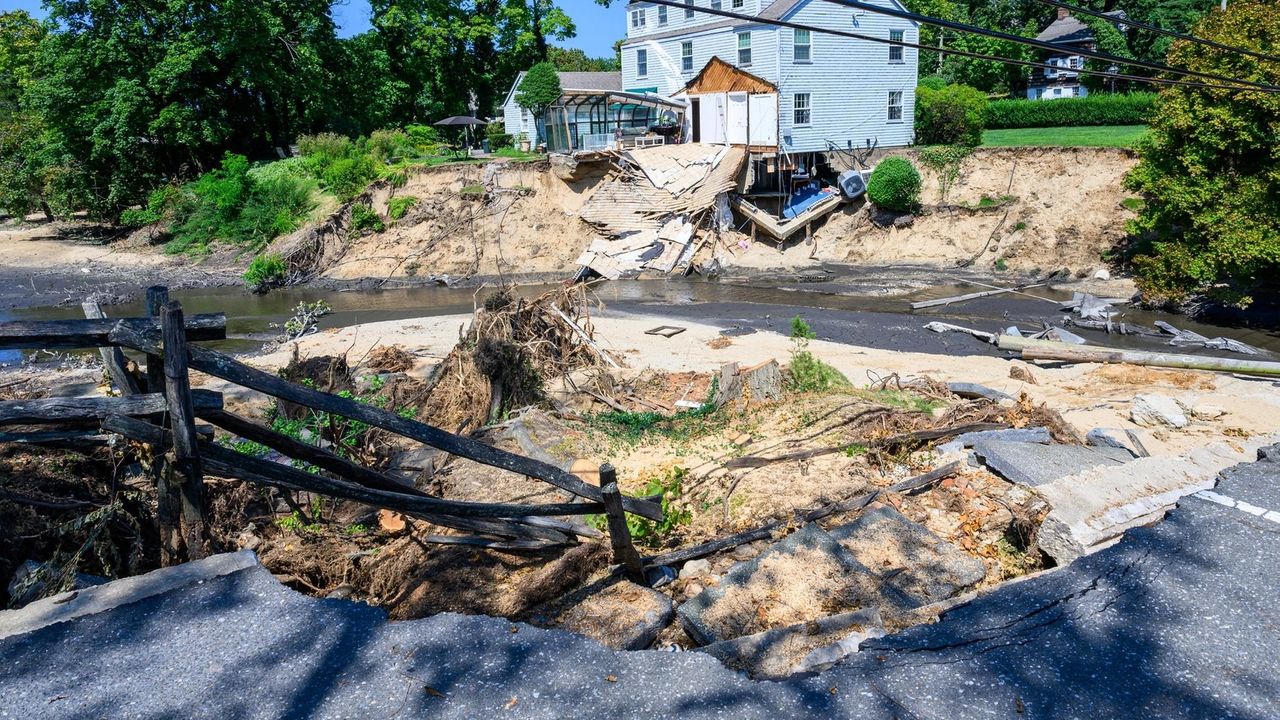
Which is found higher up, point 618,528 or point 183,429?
point 183,429

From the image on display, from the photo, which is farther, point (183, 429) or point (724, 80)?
point (724, 80)

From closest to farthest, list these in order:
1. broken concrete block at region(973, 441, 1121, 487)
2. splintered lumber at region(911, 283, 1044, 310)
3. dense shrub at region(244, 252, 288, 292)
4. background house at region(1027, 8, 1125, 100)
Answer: broken concrete block at region(973, 441, 1121, 487) < splintered lumber at region(911, 283, 1044, 310) < dense shrub at region(244, 252, 288, 292) < background house at region(1027, 8, 1125, 100)

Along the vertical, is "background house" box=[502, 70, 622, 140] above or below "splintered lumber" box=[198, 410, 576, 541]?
above

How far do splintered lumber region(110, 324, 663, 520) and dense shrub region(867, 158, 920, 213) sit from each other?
89.0ft

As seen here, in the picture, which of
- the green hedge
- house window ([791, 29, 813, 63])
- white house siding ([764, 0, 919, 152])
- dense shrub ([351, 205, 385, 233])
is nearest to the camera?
house window ([791, 29, 813, 63])

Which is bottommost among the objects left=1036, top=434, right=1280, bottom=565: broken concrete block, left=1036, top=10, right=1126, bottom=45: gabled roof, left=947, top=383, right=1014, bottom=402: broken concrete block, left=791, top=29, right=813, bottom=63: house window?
left=947, top=383, right=1014, bottom=402: broken concrete block

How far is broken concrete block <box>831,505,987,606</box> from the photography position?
542cm

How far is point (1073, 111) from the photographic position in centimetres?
3734

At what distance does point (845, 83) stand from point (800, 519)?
29.3m

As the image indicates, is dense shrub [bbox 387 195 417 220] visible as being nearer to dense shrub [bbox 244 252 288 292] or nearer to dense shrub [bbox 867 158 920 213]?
dense shrub [bbox 244 252 288 292]

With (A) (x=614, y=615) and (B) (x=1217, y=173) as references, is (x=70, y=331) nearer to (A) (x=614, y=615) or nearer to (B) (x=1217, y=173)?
(A) (x=614, y=615)

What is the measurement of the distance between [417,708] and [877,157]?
106 ft

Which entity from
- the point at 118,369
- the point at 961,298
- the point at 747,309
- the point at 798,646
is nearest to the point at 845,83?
the point at 961,298

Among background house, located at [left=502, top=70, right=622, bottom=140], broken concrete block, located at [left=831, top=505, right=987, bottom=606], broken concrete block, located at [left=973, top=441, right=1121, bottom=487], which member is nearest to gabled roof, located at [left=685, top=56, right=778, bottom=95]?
background house, located at [left=502, top=70, right=622, bottom=140]
